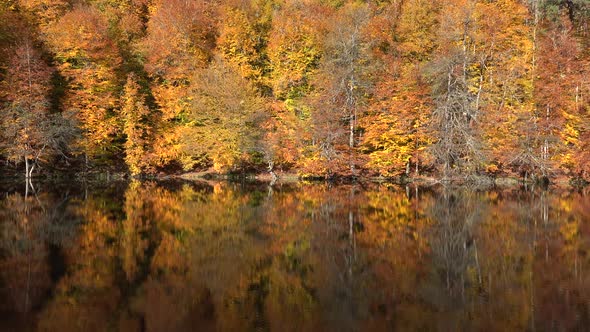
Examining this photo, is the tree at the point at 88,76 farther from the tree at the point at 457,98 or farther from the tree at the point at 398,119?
the tree at the point at 457,98

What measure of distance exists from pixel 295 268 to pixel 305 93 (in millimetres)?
33000

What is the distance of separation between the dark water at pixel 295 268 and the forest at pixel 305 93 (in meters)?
16.0

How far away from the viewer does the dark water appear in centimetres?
891

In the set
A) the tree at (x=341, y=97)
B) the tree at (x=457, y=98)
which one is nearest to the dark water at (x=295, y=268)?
the tree at (x=457, y=98)

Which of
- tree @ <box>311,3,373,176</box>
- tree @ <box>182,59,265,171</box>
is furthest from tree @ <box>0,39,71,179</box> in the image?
tree @ <box>311,3,373,176</box>

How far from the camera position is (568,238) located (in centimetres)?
1544

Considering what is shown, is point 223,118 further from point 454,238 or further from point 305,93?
point 454,238

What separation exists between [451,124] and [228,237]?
25.9m

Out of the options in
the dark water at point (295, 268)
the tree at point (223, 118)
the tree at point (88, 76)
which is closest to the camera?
the dark water at point (295, 268)

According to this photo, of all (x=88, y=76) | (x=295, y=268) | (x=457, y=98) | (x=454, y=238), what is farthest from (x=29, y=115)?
(x=454, y=238)

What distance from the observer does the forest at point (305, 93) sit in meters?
37.3

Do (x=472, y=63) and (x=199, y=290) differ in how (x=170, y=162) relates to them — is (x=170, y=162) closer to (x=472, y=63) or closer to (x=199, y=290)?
(x=472, y=63)

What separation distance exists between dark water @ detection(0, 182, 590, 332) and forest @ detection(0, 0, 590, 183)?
16005mm

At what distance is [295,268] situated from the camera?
1215 centimetres
